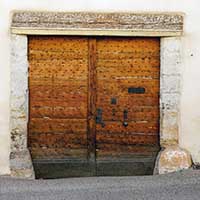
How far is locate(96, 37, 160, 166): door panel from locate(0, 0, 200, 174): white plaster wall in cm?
43

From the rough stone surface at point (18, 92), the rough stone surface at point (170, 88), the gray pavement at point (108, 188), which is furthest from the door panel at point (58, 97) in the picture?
the rough stone surface at point (170, 88)

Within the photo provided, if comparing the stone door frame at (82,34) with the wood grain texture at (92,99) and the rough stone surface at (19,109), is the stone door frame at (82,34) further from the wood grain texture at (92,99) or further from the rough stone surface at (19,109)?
the wood grain texture at (92,99)

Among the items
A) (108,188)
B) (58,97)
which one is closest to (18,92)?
(58,97)

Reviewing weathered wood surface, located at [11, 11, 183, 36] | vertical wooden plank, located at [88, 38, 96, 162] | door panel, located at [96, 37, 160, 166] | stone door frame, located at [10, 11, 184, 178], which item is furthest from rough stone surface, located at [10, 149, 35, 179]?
weathered wood surface, located at [11, 11, 183, 36]

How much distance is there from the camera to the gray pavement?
6.91 metres

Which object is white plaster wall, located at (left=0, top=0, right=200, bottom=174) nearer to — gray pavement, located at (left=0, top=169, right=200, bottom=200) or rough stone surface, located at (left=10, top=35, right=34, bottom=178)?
rough stone surface, located at (left=10, top=35, right=34, bottom=178)

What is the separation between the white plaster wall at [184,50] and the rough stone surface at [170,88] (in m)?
0.09

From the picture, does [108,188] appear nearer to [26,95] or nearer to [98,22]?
[26,95]

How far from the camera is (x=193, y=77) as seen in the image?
802 centimetres

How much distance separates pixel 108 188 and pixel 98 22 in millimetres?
2244

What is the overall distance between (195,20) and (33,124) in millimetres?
2684

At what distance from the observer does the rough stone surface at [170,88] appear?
26.2ft

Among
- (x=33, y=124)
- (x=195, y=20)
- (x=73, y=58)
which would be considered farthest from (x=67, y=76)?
(x=195, y=20)

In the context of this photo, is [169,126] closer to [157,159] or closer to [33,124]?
[157,159]
